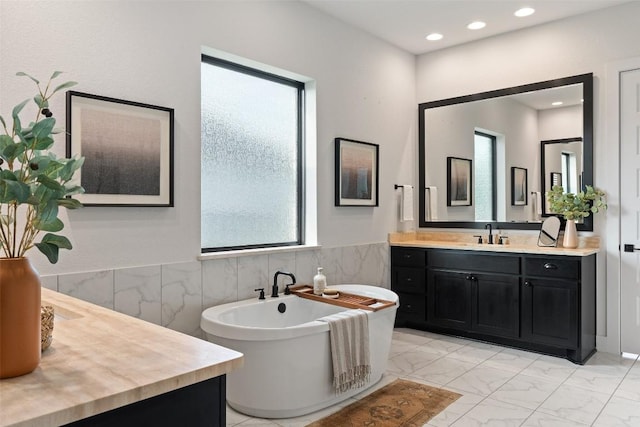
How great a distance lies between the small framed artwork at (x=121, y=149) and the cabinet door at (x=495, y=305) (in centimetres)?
280

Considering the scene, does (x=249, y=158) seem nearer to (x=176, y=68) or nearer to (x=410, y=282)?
(x=176, y=68)

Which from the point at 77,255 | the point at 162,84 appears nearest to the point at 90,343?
the point at 77,255

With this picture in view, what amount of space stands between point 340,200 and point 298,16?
1581 millimetres

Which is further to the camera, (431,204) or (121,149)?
(431,204)

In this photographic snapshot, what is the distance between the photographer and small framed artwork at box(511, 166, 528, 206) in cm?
440

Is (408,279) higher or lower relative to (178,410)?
lower

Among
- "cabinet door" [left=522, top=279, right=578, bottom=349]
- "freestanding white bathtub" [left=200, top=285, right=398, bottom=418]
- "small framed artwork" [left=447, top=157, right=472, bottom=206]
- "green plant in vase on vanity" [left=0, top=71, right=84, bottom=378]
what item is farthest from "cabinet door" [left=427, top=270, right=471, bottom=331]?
"green plant in vase on vanity" [left=0, top=71, right=84, bottom=378]

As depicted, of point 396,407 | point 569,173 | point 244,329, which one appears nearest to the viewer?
point 244,329

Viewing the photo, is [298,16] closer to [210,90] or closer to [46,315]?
[210,90]

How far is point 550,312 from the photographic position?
12.4ft

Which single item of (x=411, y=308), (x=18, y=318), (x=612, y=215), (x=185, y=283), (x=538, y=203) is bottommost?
(x=411, y=308)

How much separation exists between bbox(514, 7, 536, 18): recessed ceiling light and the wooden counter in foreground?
158 inches

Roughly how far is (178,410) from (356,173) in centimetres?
344

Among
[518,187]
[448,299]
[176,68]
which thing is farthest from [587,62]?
[176,68]
